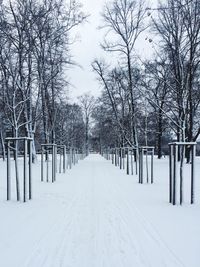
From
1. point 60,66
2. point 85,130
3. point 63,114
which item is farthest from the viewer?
point 85,130

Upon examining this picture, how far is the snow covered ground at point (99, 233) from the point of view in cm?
471

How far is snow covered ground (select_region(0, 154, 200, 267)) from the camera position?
15.5ft

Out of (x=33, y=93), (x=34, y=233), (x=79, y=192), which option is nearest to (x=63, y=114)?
(x=33, y=93)

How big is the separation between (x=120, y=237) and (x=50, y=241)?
108 centimetres

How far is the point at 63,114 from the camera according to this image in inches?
1636

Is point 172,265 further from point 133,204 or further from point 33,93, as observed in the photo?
point 33,93

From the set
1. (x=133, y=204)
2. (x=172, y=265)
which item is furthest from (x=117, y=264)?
(x=133, y=204)

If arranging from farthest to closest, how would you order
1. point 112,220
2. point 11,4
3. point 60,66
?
point 60,66
point 11,4
point 112,220

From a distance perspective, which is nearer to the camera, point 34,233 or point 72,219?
point 34,233

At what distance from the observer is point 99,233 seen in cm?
607

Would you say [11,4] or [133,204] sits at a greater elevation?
[11,4]

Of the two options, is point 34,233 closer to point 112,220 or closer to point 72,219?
point 72,219

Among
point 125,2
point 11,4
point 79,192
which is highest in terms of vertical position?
point 125,2

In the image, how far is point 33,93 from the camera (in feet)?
82.9
